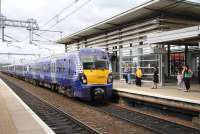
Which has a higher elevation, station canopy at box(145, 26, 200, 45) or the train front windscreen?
station canopy at box(145, 26, 200, 45)

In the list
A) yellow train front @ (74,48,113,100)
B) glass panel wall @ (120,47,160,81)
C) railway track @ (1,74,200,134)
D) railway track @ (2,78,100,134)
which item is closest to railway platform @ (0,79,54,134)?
railway track @ (2,78,100,134)

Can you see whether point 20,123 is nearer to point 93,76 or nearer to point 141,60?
point 93,76

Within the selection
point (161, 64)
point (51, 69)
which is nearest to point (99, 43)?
point (51, 69)

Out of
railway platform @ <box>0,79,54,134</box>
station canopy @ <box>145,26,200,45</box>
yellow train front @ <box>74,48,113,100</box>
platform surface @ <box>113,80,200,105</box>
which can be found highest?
station canopy @ <box>145,26,200,45</box>

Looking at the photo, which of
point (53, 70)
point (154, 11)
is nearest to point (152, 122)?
point (154, 11)

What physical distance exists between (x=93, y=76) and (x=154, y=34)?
462 centimetres

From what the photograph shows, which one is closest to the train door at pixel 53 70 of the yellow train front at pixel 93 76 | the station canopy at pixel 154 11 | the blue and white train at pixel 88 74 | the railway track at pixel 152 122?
the blue and white train at pixel 88 74

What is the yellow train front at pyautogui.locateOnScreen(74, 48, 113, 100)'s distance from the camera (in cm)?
1811

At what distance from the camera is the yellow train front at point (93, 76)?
18109 mm

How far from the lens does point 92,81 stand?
1820 centimetres

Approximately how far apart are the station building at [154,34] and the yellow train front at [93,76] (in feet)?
3.92

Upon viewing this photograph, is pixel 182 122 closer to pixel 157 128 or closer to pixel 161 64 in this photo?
pixel 157 128

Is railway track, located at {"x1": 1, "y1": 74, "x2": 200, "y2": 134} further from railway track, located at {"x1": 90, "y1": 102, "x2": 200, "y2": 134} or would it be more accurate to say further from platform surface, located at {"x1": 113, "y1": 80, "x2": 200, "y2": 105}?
platform surface, located at {"x1": 113, "y1": 80, "x2": 200, "y2": 105}

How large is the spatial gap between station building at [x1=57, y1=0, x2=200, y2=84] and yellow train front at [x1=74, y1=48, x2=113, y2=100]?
3.92 feet
